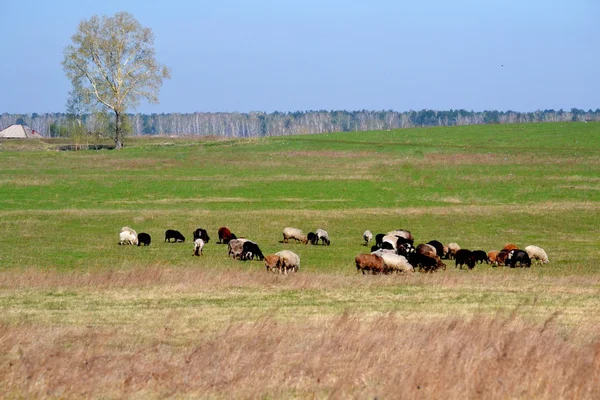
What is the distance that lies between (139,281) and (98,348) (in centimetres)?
904

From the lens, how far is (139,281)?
20125 mm

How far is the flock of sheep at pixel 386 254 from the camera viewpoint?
79.9 ft

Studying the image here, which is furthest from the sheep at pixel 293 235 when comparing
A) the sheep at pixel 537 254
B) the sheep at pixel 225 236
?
the sheep at pixel 537 254

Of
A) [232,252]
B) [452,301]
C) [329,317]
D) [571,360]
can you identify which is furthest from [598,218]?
[571,360]

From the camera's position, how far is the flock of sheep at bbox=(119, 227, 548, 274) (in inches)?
958

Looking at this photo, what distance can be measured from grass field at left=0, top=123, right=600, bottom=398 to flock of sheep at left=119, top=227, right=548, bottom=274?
26.3 inches

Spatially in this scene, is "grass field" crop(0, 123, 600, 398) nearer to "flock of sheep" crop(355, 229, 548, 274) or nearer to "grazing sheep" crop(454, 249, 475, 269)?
"grazing sheep" crop(454, 249, 475, 269)

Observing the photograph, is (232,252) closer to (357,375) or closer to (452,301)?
(452,301)

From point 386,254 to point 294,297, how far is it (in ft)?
25.1

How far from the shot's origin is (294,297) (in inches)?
691

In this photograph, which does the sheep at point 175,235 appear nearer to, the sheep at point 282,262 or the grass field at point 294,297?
the grass field at point 294,297

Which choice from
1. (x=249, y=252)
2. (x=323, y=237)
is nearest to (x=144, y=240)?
(x=249, y=252)

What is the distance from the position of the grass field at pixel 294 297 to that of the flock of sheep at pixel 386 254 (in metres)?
0.67

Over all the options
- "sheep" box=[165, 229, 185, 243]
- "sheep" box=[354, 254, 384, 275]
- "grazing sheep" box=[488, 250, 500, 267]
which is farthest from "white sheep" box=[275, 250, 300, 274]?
"sheep" box=[165, 229, 185, 243]
